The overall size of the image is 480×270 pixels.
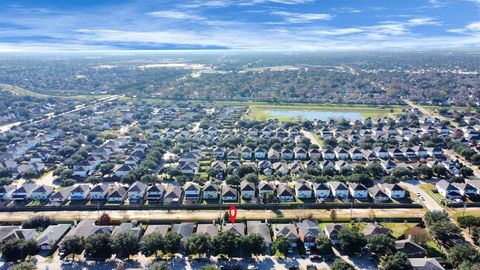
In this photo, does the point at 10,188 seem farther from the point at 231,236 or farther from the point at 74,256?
the point at 231,236

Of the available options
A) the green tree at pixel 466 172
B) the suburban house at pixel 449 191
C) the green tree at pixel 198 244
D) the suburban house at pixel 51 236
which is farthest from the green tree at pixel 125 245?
the green tree at pixel 466 172

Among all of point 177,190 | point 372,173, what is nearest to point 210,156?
point 177,190

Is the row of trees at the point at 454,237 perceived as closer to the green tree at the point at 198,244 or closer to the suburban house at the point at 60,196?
the green tree at the point at 198,244

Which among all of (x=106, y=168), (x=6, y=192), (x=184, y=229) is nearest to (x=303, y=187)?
(x=184, y=229)

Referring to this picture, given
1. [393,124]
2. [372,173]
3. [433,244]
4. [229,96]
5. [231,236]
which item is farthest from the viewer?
[229,96]

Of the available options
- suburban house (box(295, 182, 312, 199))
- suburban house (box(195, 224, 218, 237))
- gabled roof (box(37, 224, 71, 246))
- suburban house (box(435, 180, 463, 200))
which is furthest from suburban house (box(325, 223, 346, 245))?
gabled roof (box(37, 224, 71, 246))

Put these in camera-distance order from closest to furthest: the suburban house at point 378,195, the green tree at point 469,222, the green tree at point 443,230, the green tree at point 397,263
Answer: the green tree at point 397,263, the green tree at point 443,230, the green tree at point 469,222, the suburban house at point 378,195

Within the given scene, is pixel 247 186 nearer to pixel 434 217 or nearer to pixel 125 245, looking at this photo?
pixel 125 245
